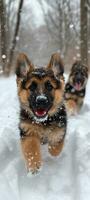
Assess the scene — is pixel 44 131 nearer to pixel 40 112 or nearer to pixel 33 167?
pixel 40 112

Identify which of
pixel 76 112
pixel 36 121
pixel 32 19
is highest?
pixel 36 121

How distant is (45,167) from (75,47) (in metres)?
50.0

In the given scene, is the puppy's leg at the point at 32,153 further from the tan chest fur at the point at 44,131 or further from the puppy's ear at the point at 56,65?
the puppy's ear at the point at 56,65

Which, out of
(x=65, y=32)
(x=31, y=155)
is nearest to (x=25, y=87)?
(x=31, y=155)

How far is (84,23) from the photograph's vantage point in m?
19.7

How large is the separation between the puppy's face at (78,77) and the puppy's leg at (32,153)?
4179mm

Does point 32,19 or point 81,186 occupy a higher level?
point 81,186

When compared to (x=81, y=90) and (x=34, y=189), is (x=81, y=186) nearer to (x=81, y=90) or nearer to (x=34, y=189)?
(x=34, y=189)

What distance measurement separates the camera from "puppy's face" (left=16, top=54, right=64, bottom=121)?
20.9ft

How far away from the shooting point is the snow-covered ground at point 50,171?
563 centimetres

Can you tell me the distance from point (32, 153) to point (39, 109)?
591 millimetres

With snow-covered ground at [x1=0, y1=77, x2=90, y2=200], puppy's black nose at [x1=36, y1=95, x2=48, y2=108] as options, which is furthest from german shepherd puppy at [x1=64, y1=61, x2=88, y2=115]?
puppy's black nose at [x1=36, y1=95, x2=48, y2=108]

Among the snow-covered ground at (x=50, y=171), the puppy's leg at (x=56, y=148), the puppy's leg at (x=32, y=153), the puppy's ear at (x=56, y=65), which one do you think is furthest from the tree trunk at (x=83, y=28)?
the puppy's leg at (x=32, y=153)

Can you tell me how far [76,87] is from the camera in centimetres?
1081
